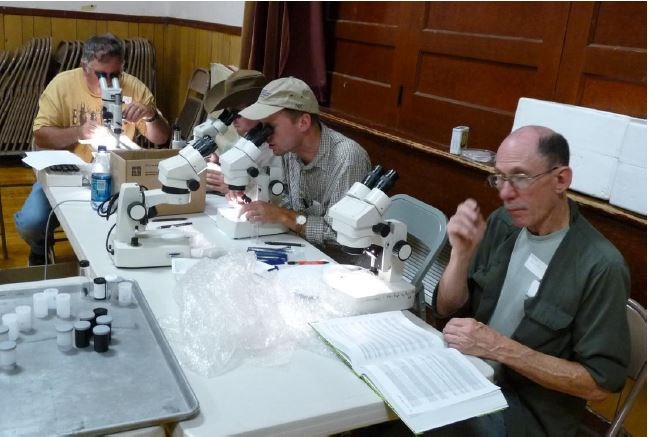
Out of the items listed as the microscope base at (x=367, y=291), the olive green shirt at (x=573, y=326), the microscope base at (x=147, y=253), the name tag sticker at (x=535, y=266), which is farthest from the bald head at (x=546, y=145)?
the microscope base at (x=147, y=253)

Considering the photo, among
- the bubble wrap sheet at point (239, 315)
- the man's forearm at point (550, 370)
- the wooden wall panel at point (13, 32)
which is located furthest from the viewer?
the wooden wall panel at point (13, 32)

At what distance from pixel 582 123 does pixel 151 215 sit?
136 cm

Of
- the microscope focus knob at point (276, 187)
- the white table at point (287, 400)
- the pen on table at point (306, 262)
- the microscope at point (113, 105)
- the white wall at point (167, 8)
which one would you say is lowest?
the white table at point (287, 400)

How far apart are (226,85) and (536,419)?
2067 mm

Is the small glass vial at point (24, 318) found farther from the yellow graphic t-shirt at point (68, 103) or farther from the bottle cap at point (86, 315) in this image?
the yellow graphic t-shirt at point (68, 103)

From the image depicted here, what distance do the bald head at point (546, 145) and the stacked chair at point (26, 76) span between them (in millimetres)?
4356

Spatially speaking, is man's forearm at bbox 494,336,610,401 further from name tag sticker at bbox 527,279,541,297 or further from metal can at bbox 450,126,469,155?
metal can at bbox 450,126,469,155

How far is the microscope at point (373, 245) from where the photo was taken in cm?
156

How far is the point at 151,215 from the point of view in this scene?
73.8 inches

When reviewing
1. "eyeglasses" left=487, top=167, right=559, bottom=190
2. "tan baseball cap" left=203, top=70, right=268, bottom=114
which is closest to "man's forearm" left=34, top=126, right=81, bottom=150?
"tan baseball cap" left=203, top=70, right=268, bottom=114

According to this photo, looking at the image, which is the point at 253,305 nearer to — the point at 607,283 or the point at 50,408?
the point at 50,408

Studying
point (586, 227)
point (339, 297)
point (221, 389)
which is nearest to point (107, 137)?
point (339, 297)

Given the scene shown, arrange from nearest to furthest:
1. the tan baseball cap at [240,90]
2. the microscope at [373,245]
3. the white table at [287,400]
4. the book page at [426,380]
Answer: the white table at [287,400] < the book page at [426,380] < the microscope at [373,245] < the tan baseball cap at [240,90]

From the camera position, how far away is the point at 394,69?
9.84 ft
